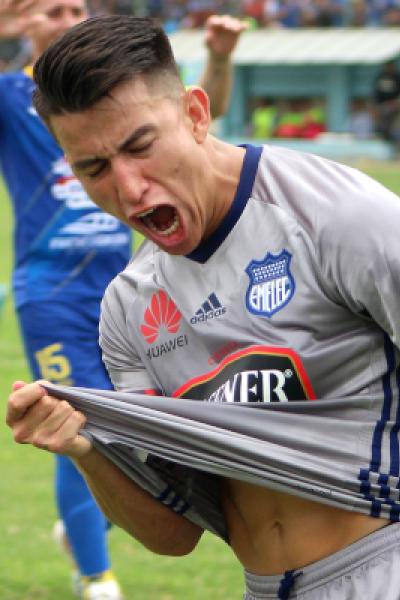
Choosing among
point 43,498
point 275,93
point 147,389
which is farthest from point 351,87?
point 147,389

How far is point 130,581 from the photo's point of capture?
5723mm

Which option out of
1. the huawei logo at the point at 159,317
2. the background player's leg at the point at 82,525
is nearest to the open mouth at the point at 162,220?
the huawei logo at the point at 159,317

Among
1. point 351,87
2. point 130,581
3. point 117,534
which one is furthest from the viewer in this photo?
point 351,87

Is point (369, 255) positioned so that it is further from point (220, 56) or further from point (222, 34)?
point (220, 56)

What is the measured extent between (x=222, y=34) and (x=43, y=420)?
309 cm

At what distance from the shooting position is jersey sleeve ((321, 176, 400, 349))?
261 centimetres

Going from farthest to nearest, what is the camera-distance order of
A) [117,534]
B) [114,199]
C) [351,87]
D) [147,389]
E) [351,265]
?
[351,87], [117,534], [147,389], [114,199], [351,265]

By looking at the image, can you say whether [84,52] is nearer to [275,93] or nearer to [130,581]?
[130,581]

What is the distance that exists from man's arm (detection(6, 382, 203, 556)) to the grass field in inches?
92.0

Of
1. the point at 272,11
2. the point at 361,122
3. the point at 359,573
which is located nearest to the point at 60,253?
the point at 359,573

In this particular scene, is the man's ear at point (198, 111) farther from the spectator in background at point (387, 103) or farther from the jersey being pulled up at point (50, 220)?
the spectator in background at point (387, 103)

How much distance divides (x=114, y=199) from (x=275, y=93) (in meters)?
24.8

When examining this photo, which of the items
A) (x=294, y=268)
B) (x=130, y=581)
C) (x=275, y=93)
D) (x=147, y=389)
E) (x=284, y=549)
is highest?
(x=294, y=268)

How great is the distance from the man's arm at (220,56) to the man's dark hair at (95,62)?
2.57 metres
